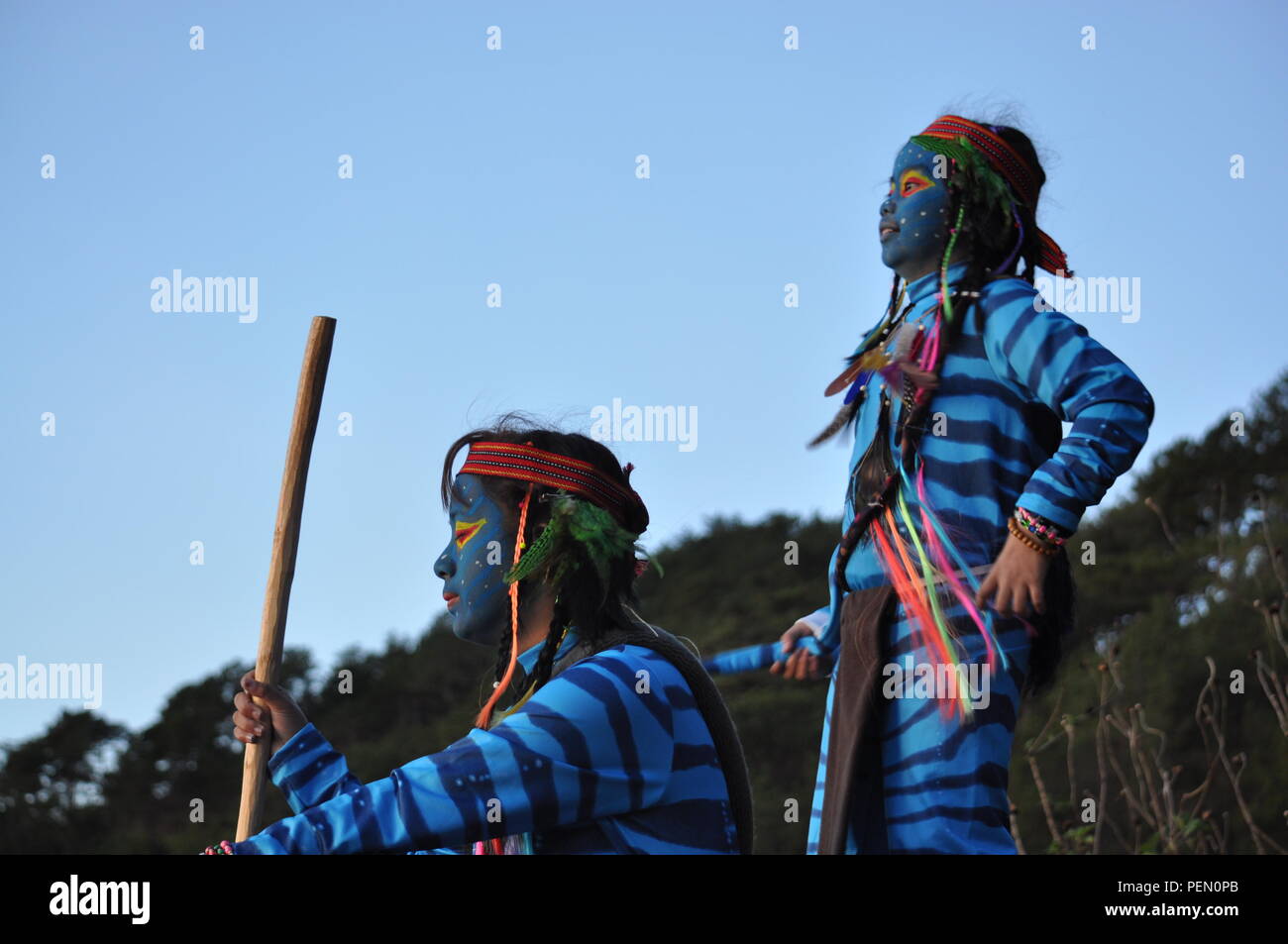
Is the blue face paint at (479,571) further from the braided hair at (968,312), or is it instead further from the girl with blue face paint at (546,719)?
the braided hair at (968,312)

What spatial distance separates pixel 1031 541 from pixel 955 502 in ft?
0.80

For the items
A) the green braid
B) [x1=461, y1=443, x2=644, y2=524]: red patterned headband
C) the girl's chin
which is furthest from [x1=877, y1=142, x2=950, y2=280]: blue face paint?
the girl's chin

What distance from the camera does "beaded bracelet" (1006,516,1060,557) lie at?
2.82 meters

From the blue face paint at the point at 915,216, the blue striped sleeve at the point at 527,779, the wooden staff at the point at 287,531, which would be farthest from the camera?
the blue face paint at the point at 915,216

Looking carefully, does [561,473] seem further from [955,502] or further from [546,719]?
[955,502]

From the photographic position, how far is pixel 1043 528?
281cm

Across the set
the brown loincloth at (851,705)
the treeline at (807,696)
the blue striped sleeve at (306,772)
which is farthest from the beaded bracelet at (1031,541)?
the treeline at (807,696)

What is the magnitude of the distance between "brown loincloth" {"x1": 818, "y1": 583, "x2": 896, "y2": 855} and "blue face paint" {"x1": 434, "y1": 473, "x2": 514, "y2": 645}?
0.66 meters

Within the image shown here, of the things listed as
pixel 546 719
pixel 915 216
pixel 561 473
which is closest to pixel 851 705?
pixel 561 473

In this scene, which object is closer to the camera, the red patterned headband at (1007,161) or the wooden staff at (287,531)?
the wooden staff at (287,531)

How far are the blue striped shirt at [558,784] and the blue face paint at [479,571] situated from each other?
13.4 inches

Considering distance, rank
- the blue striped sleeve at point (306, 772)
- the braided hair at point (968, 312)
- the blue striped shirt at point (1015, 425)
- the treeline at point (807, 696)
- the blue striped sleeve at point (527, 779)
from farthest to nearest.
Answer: the treeline at point (807, 696), the braided hair at point (968, 312), the blue striped shirt at point (1015, 425), the blue striped sleeve at point (306, 772), the blue striped sleeve at point (527, 779)

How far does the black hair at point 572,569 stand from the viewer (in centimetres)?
282

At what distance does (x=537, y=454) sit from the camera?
295cm
